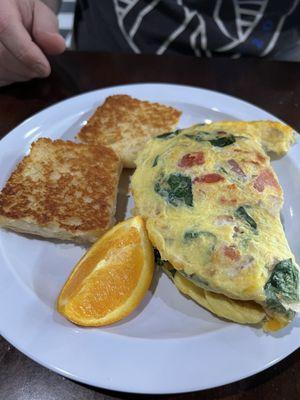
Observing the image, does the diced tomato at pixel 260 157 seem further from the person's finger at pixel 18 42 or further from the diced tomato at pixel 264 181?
the person's finger at pixel 18 42

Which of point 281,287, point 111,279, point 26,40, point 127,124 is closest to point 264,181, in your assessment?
point 281,287

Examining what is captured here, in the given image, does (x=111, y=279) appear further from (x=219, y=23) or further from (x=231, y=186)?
(x=219, y=23)

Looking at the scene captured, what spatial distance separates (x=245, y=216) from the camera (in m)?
1.12

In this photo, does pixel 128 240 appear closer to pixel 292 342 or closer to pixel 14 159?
pixel 292 342

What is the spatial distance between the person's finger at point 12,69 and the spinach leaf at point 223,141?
968 mm

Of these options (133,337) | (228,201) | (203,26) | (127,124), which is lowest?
(133,337)

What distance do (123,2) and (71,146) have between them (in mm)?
893

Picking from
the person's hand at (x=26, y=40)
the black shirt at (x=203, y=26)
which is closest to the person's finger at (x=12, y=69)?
the person's hand at (x=26, y=40)

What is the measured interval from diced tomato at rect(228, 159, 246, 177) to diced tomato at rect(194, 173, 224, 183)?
0.18ft

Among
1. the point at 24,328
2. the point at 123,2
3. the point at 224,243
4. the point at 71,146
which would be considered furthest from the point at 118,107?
the point at 24,328

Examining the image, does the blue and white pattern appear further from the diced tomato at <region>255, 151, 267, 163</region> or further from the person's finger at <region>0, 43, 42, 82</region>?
the diced tomato at <region>255, 151, 267, 163</region>

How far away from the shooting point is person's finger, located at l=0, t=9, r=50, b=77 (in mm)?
1651

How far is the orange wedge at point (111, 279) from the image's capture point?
1062mm

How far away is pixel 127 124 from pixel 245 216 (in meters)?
0.73
